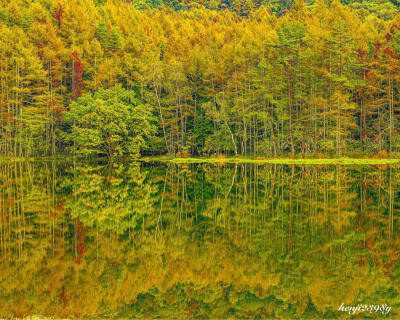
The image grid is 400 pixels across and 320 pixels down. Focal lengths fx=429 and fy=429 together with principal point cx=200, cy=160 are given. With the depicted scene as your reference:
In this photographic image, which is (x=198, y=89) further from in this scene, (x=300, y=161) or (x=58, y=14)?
(x=58, y=14)

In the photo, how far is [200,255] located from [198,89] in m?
47.9

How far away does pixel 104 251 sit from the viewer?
11250mm

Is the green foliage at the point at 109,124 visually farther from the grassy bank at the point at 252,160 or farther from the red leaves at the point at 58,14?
the red leaves at the point at 58,14

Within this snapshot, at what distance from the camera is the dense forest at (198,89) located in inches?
1895

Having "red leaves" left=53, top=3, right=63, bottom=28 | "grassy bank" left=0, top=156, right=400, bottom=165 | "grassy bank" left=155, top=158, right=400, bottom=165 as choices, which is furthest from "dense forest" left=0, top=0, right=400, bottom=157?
"grassy bank" left=155, top=158, right=400, bottom=165

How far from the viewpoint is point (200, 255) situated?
1077 cm

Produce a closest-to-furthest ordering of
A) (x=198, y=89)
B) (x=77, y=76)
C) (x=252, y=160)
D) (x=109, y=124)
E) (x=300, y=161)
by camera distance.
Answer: (x=300, y=161) < (x=252, y=160) < (x=109, y=124) < (x=77, y=76) < (x=198, y=89)

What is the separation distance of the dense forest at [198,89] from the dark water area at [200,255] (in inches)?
1196

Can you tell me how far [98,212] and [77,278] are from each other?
23.5 ft

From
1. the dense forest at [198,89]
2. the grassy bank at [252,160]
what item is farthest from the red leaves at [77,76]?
the grassy bank at [252,160]

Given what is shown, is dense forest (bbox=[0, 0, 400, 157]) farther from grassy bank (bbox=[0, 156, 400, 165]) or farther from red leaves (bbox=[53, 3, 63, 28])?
grassy bank (bbox=[0, 156, 400, 165])

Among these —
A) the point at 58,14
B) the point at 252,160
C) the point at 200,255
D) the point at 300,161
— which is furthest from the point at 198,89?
the point at 200,255

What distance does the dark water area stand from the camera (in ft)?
26.6

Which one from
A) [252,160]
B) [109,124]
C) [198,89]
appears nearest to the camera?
[252,160]
